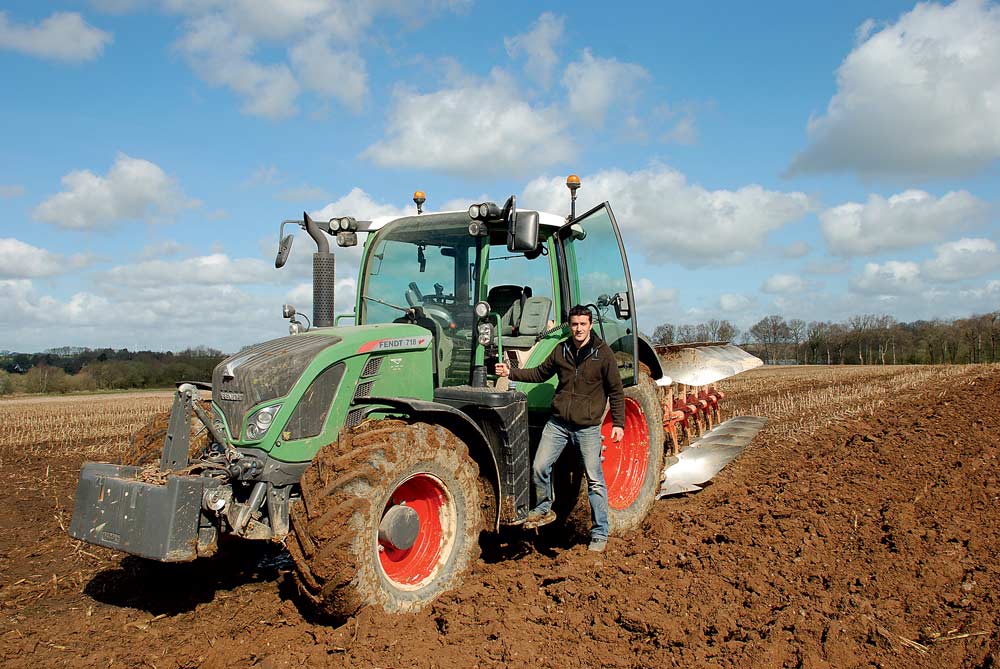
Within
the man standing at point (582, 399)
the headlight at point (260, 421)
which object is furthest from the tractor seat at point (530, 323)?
the headlight at point (260, 421)

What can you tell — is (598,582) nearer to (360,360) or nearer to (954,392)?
(360,360)

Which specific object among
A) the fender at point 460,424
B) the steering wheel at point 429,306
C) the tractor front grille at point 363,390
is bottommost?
the fender at point 460,424

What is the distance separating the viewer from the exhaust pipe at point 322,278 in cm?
516

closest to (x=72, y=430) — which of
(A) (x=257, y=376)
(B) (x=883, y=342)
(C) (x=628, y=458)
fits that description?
(C) (x=628, y=458)

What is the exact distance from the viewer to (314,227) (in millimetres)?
5305

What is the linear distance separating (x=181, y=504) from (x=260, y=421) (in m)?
0.60

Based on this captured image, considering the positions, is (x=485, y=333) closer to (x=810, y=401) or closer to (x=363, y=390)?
(x=363, y=390)

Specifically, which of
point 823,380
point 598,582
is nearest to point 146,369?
point 823,380

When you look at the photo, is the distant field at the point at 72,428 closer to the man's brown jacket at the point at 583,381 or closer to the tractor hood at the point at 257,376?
the tractor hood at the point at 257,376

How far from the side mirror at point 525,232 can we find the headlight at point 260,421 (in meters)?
1.78

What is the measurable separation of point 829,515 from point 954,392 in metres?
9.98

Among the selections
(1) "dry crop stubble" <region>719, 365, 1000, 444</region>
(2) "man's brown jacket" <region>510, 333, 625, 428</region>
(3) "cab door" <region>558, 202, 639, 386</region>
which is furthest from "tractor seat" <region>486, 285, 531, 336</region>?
(1) "dry crop stubble" <region>719, 365, 1000, 444</region>

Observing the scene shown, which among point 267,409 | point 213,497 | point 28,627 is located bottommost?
point 28,627

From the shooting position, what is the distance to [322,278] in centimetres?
520
